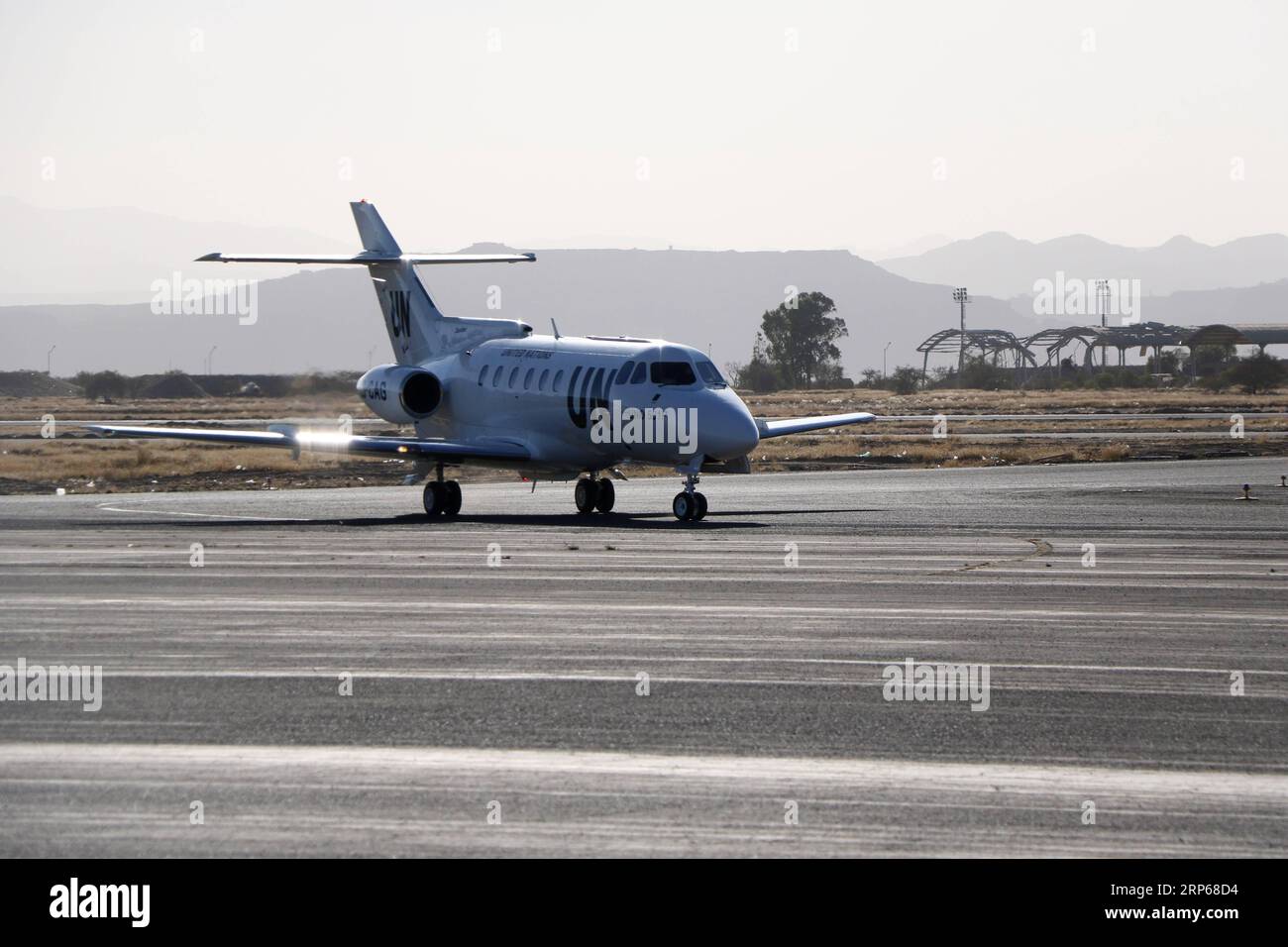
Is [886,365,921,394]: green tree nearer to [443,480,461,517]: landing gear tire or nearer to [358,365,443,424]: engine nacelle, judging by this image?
[358,365,443,424]: engine nacelle

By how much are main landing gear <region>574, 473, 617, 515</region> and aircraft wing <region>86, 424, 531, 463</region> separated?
1.17 metres

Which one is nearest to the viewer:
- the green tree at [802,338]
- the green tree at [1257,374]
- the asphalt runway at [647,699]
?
the asphalt runway at [647,699]

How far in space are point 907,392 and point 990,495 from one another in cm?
12595

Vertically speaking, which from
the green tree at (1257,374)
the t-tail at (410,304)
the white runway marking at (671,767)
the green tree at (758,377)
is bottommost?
the white runway marking at (671,767)

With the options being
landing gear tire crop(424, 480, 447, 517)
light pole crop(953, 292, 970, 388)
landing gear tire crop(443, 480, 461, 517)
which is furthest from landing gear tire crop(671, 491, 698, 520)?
light pole crop(953, 292, 970, 388)

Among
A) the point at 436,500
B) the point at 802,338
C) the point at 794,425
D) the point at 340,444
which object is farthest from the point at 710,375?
the point at 802,338

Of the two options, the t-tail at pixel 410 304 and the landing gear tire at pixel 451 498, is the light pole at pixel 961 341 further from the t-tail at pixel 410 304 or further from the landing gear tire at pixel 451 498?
the landing gear tire at pixel 451 498

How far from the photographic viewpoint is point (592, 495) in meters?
30.2

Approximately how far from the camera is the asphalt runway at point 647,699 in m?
7.74

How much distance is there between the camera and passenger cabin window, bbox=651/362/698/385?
2806 cm

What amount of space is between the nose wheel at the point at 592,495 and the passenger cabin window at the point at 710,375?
125 inches

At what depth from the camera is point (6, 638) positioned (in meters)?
13.8

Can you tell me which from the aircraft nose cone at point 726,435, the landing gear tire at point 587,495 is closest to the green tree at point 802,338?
the landing gear tire at point 587,495

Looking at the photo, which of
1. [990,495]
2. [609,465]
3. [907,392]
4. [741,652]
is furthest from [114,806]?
[907,392]
